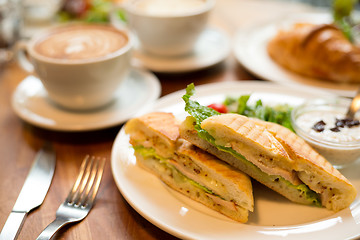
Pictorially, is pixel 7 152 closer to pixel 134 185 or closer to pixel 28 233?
pixel 28 233

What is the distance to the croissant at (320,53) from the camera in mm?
3111

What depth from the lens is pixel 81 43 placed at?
286 cm

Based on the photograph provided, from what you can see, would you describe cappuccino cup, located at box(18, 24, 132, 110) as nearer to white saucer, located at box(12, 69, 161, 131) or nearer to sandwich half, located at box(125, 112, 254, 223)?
white saucer, located at box(12, 69, 161, 131)

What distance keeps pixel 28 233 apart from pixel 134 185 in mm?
590

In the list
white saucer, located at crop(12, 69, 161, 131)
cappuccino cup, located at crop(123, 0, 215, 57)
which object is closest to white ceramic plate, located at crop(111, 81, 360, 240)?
white saucer, located at crop(12, 69, 161, 131)

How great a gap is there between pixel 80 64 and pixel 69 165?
70 centimetres

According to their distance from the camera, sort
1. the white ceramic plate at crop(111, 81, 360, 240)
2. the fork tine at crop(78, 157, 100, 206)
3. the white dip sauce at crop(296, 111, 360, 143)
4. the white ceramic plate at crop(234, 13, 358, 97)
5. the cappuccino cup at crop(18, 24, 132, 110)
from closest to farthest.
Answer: the white ceramic plate at crop(111, 81, 360, 240), the fork tine at crop(78, 157, 100, 206), the white dip sauce at crop(296, 111, 360, 143), the cappuccino cup at crop(18, 24, 132, 110), the white ceramic plate at crop(234, 13, 358, 97)

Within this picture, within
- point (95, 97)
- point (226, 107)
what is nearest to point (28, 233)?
point (95, 97)

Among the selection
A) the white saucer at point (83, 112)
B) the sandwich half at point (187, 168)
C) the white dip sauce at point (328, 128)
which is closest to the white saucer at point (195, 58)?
the white saucer at point (83, 112)

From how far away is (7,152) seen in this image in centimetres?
251

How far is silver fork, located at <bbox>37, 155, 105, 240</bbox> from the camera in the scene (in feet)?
5.95

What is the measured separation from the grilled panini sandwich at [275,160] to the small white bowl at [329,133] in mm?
181

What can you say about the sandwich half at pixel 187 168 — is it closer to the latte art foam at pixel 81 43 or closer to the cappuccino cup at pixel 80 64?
the cappuccino cup at pixel 80 64

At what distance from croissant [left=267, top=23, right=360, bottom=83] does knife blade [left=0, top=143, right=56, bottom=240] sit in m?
2.25
